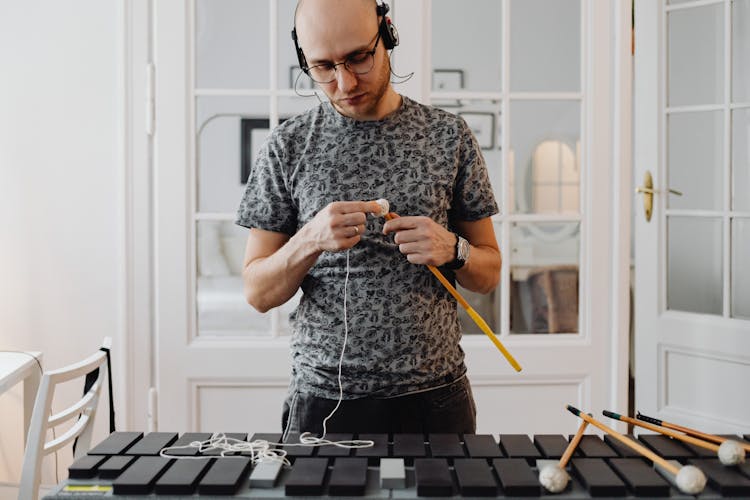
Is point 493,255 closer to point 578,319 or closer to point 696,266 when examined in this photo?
point 578,319

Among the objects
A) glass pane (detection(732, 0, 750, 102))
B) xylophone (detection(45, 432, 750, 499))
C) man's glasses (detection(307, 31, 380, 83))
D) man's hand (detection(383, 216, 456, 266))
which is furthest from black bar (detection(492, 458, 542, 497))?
glass pane (detection(732, 0, 750, 102))

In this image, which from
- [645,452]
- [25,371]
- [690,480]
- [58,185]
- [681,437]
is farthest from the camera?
[58,185]

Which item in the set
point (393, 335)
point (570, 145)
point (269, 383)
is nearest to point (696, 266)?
point (570, 145)

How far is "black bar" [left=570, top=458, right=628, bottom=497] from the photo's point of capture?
4.09 ft

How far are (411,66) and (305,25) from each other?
140 centimetres

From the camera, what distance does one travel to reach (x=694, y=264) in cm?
313

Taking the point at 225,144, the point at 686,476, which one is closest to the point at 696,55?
the point at 225,144

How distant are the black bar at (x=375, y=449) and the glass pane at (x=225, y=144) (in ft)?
5.36

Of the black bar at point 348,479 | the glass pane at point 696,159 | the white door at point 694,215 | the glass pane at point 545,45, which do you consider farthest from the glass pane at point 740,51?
the black bar at point 348,479

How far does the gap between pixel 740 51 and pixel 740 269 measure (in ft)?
2.69

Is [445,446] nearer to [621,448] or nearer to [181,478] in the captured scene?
[621,448]

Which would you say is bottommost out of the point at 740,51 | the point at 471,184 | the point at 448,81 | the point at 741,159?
the point at 471,184

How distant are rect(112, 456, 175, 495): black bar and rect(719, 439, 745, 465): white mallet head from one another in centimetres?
93

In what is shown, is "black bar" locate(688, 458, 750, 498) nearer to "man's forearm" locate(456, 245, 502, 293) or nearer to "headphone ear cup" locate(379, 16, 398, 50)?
"man's forearm" locate(456, 245, 502, 293)
